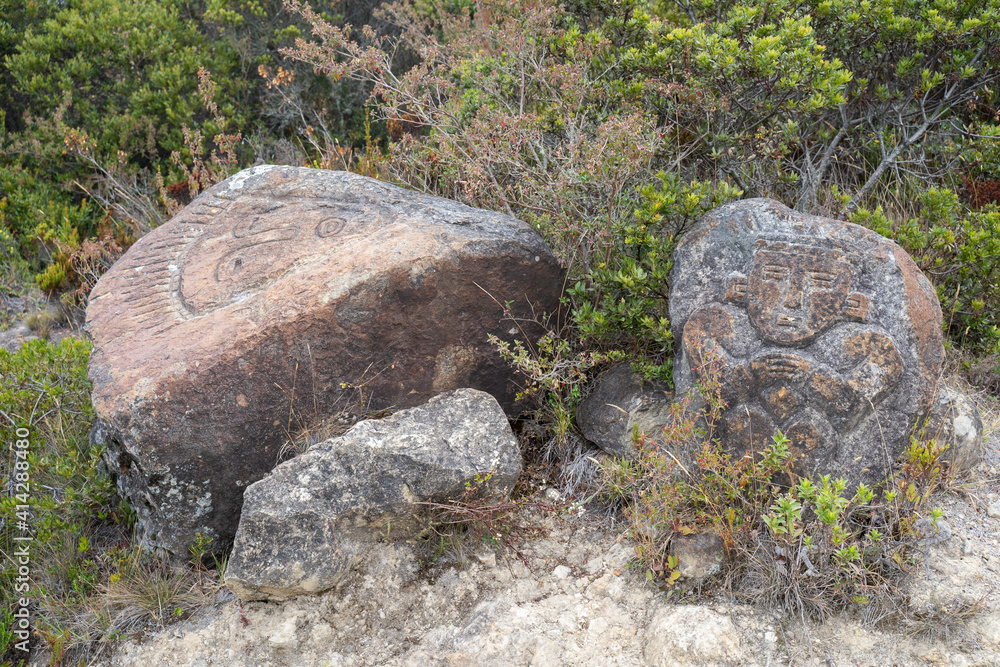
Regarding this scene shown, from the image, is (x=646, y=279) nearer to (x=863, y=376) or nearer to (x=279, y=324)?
(x=863, y=376)

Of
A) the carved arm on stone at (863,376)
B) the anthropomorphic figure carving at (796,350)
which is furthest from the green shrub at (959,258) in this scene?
the carved arm on stone at (863,376)

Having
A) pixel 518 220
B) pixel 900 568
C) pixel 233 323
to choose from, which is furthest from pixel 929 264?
pixel 233 323

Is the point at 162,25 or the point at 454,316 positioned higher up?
the point at 162,25

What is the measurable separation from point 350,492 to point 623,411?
1.40m

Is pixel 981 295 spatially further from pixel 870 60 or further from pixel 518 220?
pixel 518 220

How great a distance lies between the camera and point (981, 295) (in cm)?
446

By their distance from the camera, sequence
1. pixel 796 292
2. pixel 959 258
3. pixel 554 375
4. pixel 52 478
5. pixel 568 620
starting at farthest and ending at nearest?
pixel 959 258, pixel 52 478, pixel 554 375, pixel 796 292, pixel 568 620

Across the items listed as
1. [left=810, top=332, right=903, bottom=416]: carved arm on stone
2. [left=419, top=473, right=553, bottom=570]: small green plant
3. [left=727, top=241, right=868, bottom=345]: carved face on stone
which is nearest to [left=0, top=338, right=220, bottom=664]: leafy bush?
[left=419, top=473, right=553, bottom=570]: small green plant

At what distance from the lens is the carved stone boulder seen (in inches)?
137

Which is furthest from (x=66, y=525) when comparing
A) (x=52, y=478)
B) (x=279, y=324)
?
(x=279, y=324)

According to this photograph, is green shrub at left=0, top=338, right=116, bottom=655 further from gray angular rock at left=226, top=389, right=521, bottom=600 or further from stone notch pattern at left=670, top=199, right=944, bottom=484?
stone notch pattern at left=670, top=199, right=944, bottom=484

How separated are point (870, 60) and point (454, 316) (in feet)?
10.3

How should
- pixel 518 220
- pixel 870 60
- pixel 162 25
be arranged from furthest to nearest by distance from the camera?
pixel 162 25, pixel 870 60, pixel 518 220

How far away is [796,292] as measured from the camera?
3330 mm
